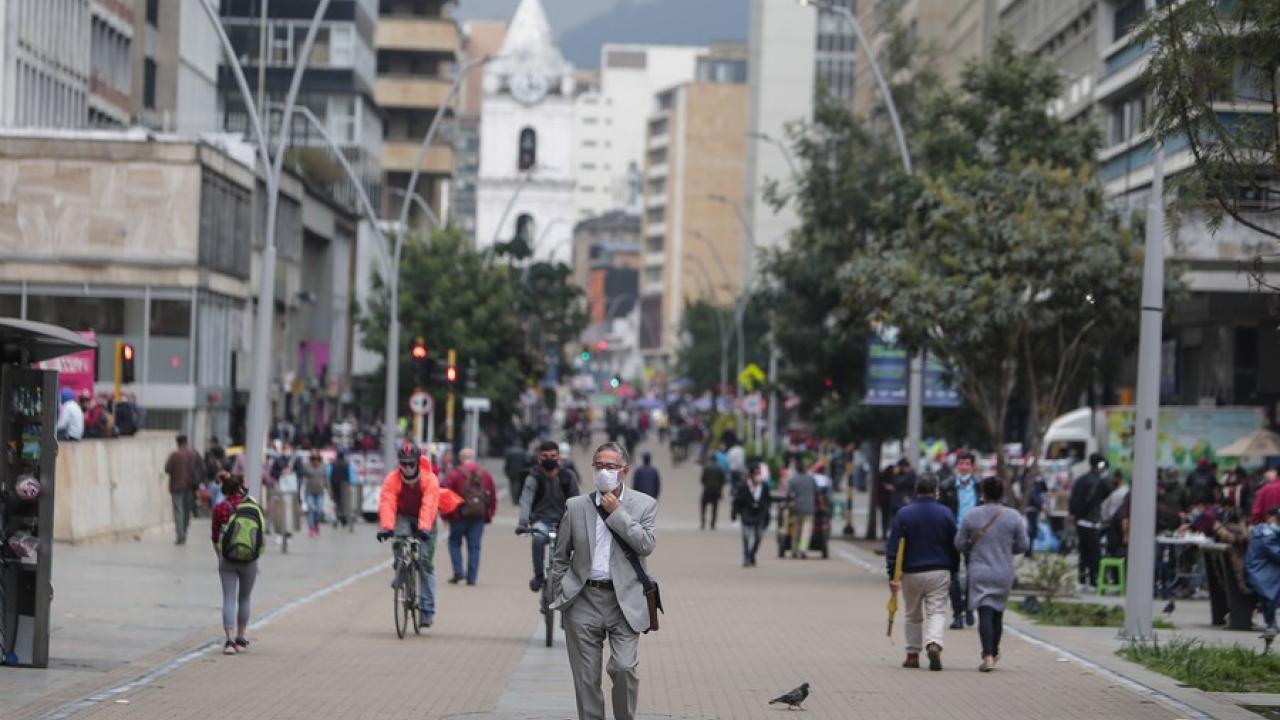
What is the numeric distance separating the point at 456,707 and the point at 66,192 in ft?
124

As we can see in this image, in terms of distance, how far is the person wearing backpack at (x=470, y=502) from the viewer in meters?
28.1

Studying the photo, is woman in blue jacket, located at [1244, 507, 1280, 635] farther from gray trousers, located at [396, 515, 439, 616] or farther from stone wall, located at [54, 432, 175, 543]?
stone wall, located at [54, 432, 175, 543]

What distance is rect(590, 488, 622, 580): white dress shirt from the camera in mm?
13219

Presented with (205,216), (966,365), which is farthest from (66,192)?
(966,365)

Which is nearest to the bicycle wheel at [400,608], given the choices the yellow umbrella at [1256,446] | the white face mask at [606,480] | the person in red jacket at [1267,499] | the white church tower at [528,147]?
the white face mask at [606,480]

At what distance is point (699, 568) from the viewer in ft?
119

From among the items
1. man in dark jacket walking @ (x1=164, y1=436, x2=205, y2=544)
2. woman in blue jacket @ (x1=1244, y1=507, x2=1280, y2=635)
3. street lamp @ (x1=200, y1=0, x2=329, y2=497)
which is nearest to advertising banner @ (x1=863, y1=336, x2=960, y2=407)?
man in dark jacket walking @ (x1=164, y1=436, x2=205, y2=544)

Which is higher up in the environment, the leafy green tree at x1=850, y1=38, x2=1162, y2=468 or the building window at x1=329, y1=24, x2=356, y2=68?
the building window at x1=329, y1=24, x2=356, y2=68

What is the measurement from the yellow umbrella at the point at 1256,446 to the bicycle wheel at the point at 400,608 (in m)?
22.8

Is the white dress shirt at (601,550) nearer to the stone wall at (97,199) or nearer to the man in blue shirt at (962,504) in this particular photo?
the man in blue shirt at (962,504)

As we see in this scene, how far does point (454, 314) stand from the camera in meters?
74.9

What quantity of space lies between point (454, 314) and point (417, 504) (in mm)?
52805

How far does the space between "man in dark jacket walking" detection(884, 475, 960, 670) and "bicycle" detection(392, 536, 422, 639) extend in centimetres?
459

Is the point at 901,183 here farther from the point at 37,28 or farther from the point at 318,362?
the point at 318,362
